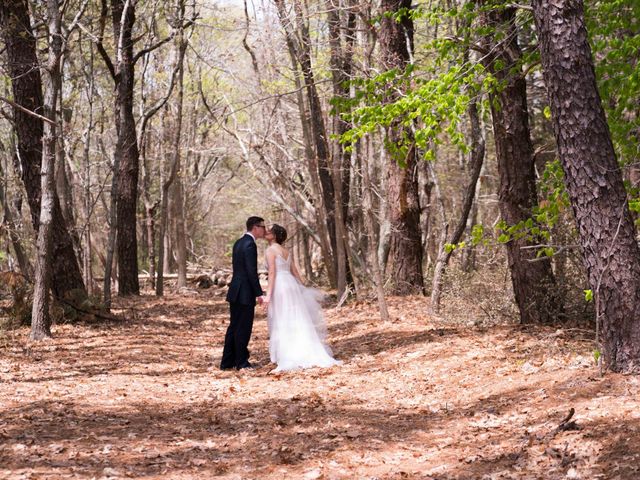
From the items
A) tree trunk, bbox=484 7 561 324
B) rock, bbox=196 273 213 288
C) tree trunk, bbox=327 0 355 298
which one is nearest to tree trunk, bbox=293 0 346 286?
tree trunk, bbox=327 0 355 298

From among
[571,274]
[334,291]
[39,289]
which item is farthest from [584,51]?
A: [334,291]

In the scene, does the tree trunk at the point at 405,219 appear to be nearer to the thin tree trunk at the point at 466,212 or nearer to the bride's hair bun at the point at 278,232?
the thin tree trunk at the point at 466,212

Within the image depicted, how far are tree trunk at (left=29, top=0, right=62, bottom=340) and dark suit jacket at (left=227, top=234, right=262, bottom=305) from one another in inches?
140

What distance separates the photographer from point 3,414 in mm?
7543

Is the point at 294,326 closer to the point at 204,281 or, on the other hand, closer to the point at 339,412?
the point at 339,412

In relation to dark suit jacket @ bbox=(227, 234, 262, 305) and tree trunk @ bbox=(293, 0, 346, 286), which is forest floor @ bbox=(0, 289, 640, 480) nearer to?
dark suit jacket @ bbox=(227, 234, 262, 305)

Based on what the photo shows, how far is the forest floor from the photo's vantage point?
19.3ft

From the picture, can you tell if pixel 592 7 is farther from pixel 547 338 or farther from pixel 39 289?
pixel 39 289

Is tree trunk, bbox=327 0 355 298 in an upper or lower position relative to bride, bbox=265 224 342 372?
upper

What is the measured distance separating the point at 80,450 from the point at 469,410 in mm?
3661

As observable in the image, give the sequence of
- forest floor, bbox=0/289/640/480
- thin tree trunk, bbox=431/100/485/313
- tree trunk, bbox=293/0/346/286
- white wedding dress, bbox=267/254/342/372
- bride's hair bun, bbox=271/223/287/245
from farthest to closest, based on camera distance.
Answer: tree trunk, bbox=293/0/346/286 → thin tree trunk, bbox=431/100/485/313 → bride's hair bun, bbox=271/223/287/245 → white wedding dress, bbox=267/254/342/372 → forest floor, bbox=0/289/640/480

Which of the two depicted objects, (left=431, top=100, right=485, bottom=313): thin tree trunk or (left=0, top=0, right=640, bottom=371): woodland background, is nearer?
(left=0, top=0, right=640, bottom=371): woodland background

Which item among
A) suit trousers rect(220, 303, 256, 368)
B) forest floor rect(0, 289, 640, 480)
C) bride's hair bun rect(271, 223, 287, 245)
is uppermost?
bride's hair bun rect(271, 223, 287, 245)

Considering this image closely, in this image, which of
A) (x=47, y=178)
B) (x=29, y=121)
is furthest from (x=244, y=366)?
(x=29, y=121)
